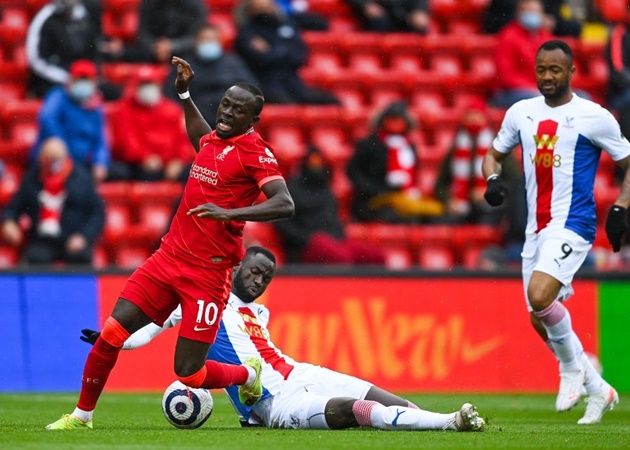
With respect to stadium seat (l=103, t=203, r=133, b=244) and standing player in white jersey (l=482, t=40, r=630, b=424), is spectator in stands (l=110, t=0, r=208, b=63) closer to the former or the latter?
stadium seat (l=103, t=203, r=133, b=244)

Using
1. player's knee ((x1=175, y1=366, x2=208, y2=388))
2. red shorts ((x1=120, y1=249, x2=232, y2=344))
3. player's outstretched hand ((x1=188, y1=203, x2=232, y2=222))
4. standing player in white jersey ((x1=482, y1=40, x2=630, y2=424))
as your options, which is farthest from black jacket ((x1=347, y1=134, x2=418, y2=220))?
player's outstretched hand ((x1=188, y1=203, x2=232, y2=222))

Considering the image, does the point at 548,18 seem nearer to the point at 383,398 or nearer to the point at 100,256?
the point at 100,256

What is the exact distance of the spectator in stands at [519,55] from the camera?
57.4 ft

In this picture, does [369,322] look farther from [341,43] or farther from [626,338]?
[341,43]

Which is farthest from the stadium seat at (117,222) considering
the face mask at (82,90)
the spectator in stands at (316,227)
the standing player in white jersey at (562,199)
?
the standing player in white jersey at (562,199)

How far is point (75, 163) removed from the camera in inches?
571

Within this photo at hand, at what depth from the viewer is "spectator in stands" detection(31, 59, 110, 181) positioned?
14.9 m

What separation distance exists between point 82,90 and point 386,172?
11.8 feet

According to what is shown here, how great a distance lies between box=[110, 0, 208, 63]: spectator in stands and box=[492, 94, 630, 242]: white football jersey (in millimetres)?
6962

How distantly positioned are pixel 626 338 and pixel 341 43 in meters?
6.28

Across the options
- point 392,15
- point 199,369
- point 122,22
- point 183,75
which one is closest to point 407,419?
point 199,369

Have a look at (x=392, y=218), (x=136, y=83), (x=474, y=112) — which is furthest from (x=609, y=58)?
(x=136, y=83)

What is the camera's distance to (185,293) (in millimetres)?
8297

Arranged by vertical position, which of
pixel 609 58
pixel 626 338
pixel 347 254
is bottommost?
pixel 626 338
